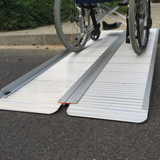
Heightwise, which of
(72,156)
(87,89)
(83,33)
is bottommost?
(72,156)

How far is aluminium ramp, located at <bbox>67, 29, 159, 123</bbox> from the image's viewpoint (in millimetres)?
1729

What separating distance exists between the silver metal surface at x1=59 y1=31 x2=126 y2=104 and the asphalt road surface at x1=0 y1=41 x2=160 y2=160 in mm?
147

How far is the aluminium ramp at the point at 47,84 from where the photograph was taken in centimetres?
203

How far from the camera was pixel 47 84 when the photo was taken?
95.4 inches

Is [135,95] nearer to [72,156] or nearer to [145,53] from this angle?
[72,156]

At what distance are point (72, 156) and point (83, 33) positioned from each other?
2.44 metres

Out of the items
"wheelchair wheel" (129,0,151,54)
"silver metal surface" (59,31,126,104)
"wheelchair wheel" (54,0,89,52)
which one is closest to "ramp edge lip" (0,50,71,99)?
"wheelchair wheel" (54,0,89,52)

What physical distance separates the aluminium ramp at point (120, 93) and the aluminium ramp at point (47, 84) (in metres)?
0.29

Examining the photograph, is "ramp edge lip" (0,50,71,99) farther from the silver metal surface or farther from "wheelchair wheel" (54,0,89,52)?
the silver metal surface

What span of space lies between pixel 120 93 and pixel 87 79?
0.52 m

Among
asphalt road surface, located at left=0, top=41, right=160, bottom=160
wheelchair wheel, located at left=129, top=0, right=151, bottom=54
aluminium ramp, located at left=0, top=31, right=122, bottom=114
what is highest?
wheelchair wheel, located at left=129, top=0, right=151, bottom=54

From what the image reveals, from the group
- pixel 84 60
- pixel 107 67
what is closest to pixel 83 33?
pixel 84 60

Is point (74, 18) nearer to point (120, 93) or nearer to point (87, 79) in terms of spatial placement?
point (87, 79)

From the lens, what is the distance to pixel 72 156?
1398 millimetres
